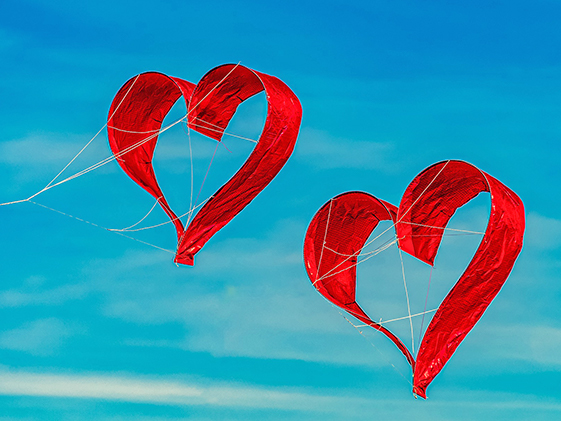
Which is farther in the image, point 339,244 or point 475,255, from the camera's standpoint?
point 339,244

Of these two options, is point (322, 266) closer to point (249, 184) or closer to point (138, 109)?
point (249, 184)

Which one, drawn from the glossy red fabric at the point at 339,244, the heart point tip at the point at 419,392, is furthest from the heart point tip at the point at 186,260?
the heart point tip at the point at 419,392

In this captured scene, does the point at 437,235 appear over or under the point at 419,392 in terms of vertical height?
over

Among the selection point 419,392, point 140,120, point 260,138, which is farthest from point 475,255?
point 140,120

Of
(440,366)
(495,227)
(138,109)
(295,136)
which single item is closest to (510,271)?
(495,227)

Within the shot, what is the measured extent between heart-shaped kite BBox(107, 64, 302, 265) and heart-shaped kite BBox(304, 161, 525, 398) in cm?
275

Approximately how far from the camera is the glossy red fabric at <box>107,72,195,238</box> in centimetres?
3328

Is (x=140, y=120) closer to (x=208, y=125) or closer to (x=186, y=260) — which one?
(x=208, y=125)

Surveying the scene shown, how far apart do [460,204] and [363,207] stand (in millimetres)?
3265

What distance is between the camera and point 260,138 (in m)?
31.3

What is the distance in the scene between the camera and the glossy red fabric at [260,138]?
3069cm

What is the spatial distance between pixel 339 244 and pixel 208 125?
20.2ft

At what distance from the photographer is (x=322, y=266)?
32.3 meters

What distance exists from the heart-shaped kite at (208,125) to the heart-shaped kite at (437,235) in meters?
2.75
